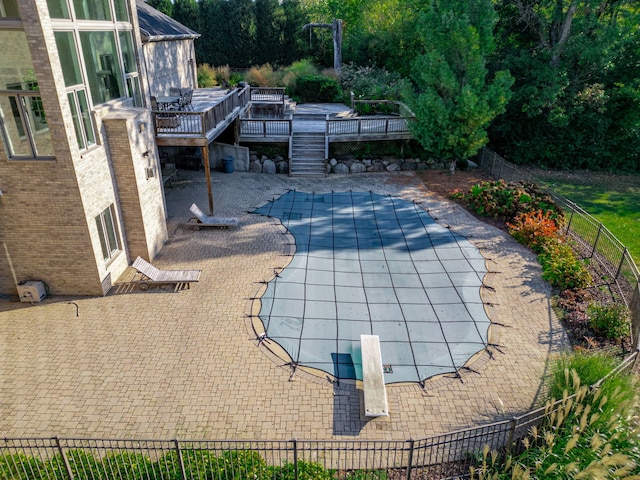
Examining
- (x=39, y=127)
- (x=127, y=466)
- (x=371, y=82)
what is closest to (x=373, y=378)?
(x=127, y=466)

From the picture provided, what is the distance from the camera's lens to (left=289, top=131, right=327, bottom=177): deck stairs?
21297 millimetres

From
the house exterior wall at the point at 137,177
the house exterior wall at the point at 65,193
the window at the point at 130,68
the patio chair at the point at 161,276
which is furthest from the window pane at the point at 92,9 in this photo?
the patio chair at the point at 161,276

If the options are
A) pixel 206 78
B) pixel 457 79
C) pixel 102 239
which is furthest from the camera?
pixel 206 78

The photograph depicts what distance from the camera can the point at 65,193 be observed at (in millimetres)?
10648

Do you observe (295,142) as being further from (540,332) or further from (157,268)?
(540,332)

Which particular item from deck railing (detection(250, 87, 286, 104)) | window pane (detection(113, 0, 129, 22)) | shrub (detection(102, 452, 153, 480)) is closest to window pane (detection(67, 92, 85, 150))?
window pane (detection(113, 0, 129, 22))

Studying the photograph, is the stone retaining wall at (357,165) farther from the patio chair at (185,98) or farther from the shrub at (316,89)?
the shrub at (316,89)

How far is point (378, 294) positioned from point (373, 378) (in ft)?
11.8

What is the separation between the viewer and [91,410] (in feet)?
27.2

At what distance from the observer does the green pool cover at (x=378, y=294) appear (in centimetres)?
992

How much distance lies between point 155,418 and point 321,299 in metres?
4.99

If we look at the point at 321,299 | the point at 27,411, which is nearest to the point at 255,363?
the point at 321,299

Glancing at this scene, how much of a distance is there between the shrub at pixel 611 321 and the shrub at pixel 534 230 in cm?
366

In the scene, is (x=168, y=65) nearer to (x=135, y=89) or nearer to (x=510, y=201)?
(x=135, y=89)
